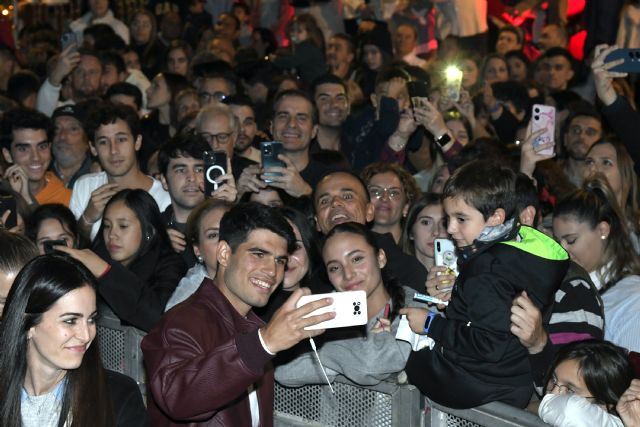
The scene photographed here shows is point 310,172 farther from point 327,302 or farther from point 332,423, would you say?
point 327,302

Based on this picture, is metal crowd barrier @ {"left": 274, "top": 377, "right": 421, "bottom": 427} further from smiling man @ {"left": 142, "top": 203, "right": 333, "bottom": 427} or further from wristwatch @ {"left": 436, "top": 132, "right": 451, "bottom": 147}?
wristwatch @ {"left": 436, "top": 132, "right": 451, "bottom": 147}

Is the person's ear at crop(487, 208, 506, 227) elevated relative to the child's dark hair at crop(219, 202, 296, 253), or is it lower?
lower

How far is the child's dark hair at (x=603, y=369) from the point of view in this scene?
4.23 metres

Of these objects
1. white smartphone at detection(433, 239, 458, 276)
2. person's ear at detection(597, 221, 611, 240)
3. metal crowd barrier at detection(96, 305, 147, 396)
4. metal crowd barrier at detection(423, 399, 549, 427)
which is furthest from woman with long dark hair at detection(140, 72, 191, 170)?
metal crowd barrier at detection(423, 399, 549, 427)

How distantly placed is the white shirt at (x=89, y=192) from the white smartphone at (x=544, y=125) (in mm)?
2587

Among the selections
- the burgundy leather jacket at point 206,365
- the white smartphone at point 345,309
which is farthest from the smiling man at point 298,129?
the white smartphone at point 345,309

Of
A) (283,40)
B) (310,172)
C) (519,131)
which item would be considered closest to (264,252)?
(310,172)

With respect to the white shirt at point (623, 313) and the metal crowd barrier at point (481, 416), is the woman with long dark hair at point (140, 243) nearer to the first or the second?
the metal crowd barrier at point (481, 416)

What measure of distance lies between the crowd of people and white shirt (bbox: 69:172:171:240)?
0.02 metres

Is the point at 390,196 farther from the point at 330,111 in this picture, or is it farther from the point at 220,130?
the point at 330,111

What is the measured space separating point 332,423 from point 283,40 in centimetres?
1049

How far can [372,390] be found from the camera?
4637 mm

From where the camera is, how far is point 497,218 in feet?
15.3

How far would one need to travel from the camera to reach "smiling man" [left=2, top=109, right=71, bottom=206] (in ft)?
27.1
